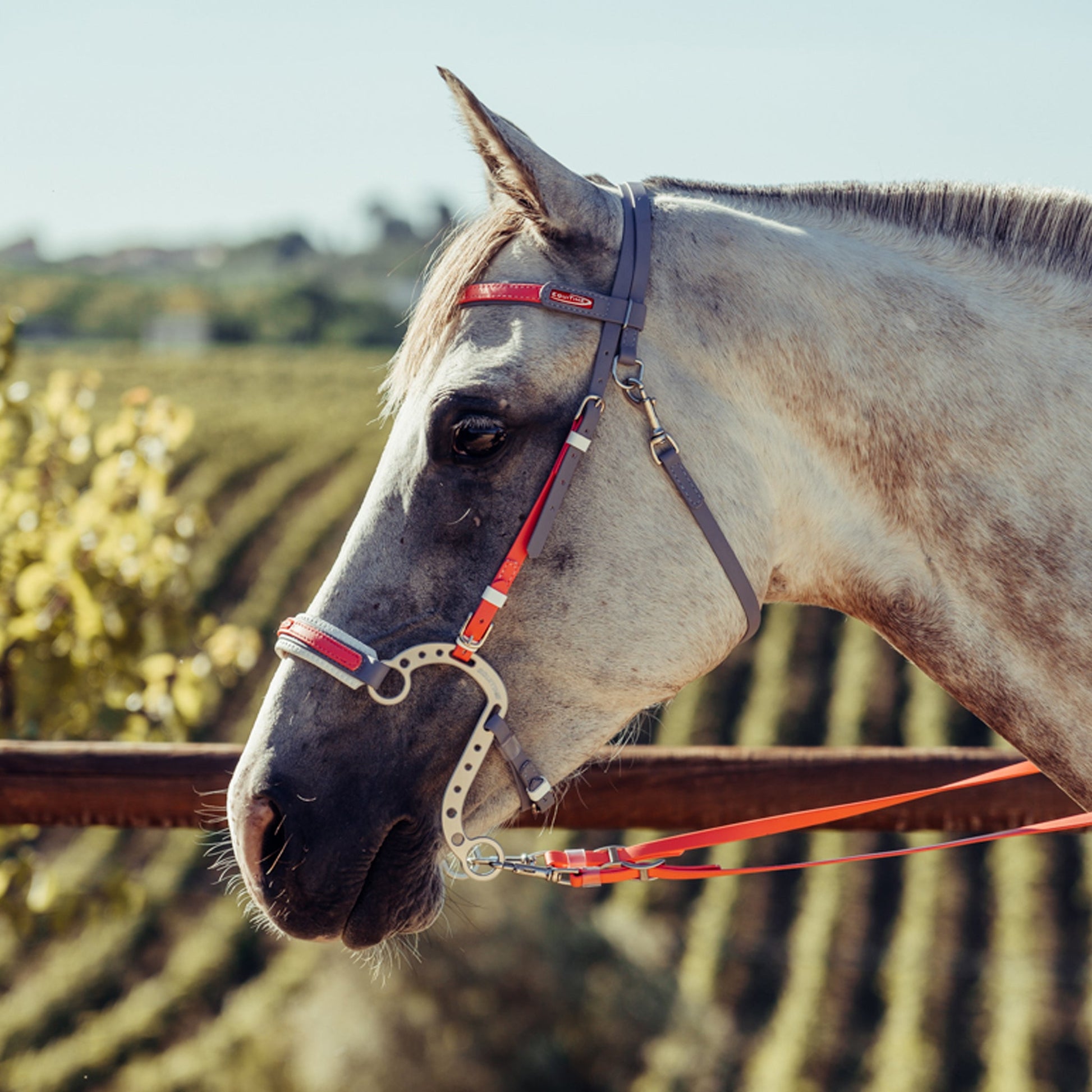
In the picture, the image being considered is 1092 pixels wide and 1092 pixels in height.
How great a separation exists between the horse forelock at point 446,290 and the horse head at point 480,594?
1 cm

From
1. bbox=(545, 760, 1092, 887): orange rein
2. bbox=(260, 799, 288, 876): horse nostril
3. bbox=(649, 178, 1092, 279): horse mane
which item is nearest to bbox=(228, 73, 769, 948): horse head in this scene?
bbox=(260, 799, 288, 876): horse nostril

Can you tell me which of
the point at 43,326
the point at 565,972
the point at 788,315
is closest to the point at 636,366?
the point at 788,315

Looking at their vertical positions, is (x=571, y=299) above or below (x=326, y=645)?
above

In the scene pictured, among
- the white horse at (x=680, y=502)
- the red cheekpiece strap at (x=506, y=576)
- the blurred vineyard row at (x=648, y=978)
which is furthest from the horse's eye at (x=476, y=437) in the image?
the blurred vineyard row at (x=648, y=978)

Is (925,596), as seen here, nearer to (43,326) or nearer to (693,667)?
(693,667)

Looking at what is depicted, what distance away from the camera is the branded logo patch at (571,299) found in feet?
5.85

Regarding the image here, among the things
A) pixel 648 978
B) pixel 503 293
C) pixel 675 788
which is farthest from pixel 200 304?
pixel 503 293

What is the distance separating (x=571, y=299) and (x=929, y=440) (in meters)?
0.64

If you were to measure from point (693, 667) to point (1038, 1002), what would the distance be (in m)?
9.94

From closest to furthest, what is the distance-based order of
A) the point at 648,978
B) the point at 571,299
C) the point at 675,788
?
the point at 571,299
the point at 675,788
the point at 648,978

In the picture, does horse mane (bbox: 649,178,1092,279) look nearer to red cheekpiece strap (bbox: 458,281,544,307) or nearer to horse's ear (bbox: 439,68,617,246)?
horse's ear (bbox: 439,68,617,246)

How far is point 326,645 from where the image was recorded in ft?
5.58

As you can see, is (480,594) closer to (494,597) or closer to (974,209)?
(494,597)

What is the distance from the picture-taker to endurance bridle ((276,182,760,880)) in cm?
171
